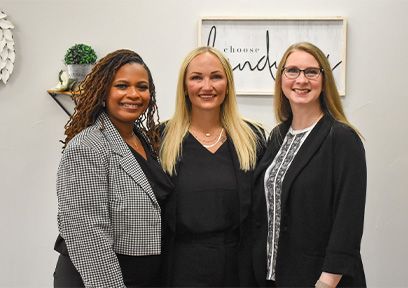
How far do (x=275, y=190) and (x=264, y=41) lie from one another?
1182 mm

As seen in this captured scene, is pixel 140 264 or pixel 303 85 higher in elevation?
pixel 303 85

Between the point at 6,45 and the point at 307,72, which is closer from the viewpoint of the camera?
the point at 307,72

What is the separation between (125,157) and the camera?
5.25 feet

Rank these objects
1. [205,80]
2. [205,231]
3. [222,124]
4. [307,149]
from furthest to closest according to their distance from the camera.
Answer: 1. [222,124]
2. [205,80]
3. [205,231]
4. [307,149]

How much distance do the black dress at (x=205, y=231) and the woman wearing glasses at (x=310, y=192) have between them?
0.34 feet

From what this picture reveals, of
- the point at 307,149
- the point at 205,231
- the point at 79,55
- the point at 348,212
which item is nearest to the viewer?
the point at 348,212

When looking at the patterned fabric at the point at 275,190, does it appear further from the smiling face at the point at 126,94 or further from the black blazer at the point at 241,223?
the smiling face at the point at 126,94

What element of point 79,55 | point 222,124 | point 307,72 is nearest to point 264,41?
point 222,124

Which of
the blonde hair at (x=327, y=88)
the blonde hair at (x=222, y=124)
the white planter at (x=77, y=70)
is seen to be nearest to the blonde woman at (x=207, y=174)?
the blonde hair at (x=222, y=124)

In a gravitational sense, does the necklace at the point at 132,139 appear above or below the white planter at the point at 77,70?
below

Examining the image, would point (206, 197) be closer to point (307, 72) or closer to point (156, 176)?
point (156, 176)

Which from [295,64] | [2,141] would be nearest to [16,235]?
[2,141]

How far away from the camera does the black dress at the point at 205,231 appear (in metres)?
1.86

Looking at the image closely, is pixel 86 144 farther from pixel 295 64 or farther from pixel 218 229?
pixel 295 64
